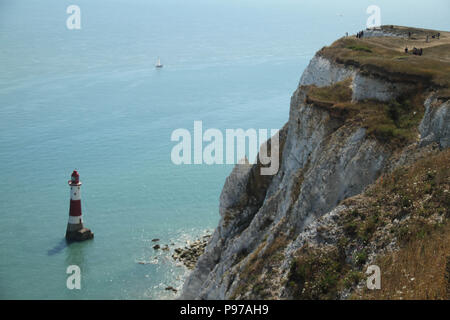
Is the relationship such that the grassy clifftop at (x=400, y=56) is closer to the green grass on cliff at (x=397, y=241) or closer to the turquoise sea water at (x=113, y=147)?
the green grass on cliff at (x=397, y=241)

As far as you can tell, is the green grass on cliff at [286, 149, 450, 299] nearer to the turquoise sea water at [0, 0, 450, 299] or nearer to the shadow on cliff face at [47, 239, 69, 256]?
the turquoise sea water at [0, 0, 450, 299]

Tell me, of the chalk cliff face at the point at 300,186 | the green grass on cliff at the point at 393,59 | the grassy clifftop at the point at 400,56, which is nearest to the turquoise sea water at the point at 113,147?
the chalk cliff face at the point at 300,186

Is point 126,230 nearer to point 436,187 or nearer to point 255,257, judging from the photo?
point 255,257

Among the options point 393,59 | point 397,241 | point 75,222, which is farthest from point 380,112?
point 75,222

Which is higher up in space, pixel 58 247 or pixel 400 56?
pixel 400 56

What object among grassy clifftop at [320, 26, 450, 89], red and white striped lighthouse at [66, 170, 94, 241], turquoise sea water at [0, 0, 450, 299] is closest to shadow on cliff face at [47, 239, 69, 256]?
turquoise sea water at [0, 0, 450, 299]

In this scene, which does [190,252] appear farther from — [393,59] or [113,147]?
[113,147]

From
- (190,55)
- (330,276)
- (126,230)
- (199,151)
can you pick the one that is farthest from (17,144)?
(190,55)
